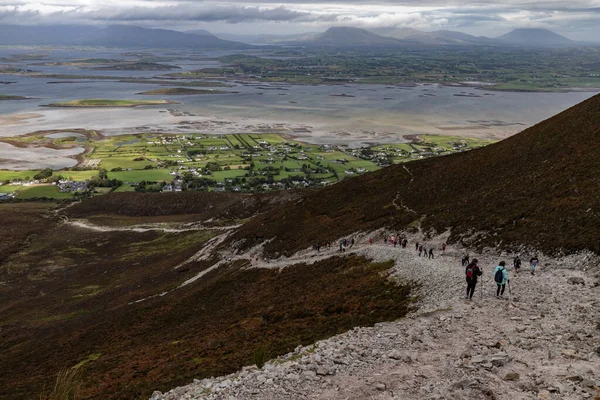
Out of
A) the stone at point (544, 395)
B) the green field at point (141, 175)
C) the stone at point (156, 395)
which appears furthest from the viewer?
the green field at point (141, 175)

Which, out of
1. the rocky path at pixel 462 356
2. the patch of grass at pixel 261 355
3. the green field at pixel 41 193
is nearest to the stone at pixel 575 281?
the rocky path at pixel 462 356

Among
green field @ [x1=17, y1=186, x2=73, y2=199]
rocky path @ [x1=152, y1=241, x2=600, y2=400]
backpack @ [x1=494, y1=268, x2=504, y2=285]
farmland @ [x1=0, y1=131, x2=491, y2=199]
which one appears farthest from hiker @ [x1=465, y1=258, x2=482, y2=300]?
green field @ [x1=17, y1=186, x2=73, y2=199]

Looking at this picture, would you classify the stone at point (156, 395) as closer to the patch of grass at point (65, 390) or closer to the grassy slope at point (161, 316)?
the grassy slope at point (161, 316)

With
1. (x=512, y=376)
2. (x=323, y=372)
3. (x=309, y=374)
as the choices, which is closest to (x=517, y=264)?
(x=512, y=376)

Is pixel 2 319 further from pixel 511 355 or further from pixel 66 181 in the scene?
pixel 66 181

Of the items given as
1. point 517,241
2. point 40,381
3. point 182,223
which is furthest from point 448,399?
point 182,223

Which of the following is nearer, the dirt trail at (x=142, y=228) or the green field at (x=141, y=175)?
the dirt trail at (x=142, y=228)

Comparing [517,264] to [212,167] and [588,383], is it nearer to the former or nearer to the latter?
[588,383]
